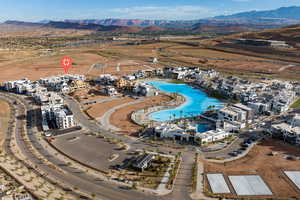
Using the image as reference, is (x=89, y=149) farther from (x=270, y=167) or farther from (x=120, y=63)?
(x=120, y=63)

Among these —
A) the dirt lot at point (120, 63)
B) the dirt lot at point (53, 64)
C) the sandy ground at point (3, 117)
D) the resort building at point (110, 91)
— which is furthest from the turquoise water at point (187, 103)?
the sandy ground at point (3, 117)

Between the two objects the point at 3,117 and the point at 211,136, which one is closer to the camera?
the point at 211,136

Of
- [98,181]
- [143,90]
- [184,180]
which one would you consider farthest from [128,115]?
[184,180]

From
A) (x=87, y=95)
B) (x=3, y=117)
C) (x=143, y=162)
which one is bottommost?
(x=143, y=162)

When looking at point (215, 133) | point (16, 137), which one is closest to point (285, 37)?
point (215, 133)

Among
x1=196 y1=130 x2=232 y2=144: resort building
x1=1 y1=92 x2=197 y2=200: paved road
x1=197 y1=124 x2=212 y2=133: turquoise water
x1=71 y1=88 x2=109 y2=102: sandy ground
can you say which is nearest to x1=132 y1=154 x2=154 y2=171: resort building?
x1=1 y1=92 x2=197 y2=200: paved road

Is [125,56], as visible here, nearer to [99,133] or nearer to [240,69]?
[240,69]

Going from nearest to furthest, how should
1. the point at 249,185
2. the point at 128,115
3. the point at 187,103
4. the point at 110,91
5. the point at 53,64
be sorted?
the point at 249,185, the point at 128,115, the point at 187,103, the point at 110,91, the point at 53,64

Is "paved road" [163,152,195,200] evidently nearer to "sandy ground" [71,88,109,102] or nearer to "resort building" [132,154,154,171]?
"resort building" [132,154,154,171]
